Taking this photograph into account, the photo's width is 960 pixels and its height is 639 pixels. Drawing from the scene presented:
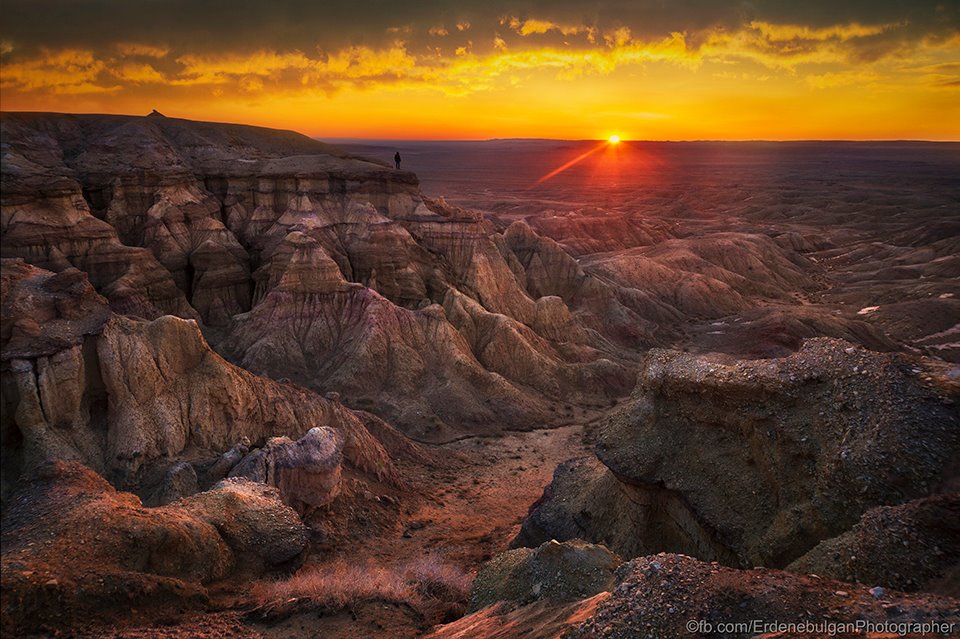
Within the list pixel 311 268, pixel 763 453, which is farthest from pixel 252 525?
pixel 311 268

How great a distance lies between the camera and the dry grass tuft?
12672mm

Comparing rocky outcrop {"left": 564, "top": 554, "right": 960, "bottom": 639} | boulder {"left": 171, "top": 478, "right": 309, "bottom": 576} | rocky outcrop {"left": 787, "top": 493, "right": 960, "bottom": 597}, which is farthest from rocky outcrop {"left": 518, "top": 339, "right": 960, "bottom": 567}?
boulder {"left": 171, "top": 478, "right": 309, "bottom": 576}

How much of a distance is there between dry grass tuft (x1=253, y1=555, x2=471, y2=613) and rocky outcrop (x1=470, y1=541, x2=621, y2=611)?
1.72 m

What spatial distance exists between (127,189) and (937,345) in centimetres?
6079

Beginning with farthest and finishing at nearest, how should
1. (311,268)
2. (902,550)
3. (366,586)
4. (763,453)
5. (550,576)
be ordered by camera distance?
(311,268) < (763,453) < (366,586) < (550,576) < (902,550)

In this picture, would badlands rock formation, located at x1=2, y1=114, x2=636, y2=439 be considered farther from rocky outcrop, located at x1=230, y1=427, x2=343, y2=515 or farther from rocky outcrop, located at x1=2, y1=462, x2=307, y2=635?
rocky outcrop, located at x1=2, y1=462, x2=307, y2=635

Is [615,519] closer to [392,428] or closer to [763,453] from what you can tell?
[763,453]

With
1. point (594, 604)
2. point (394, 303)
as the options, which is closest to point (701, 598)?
point (594, 604)

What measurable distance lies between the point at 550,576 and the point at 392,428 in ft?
55.3

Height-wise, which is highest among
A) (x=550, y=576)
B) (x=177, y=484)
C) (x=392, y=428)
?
(x=550, y=576)

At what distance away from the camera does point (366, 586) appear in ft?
45.0

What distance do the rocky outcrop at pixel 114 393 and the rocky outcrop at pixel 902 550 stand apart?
17705 millimetres

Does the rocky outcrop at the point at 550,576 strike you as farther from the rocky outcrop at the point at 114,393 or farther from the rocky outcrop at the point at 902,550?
the rocky outcrop at the point at 114,393

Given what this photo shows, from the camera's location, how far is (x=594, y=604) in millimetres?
10477
